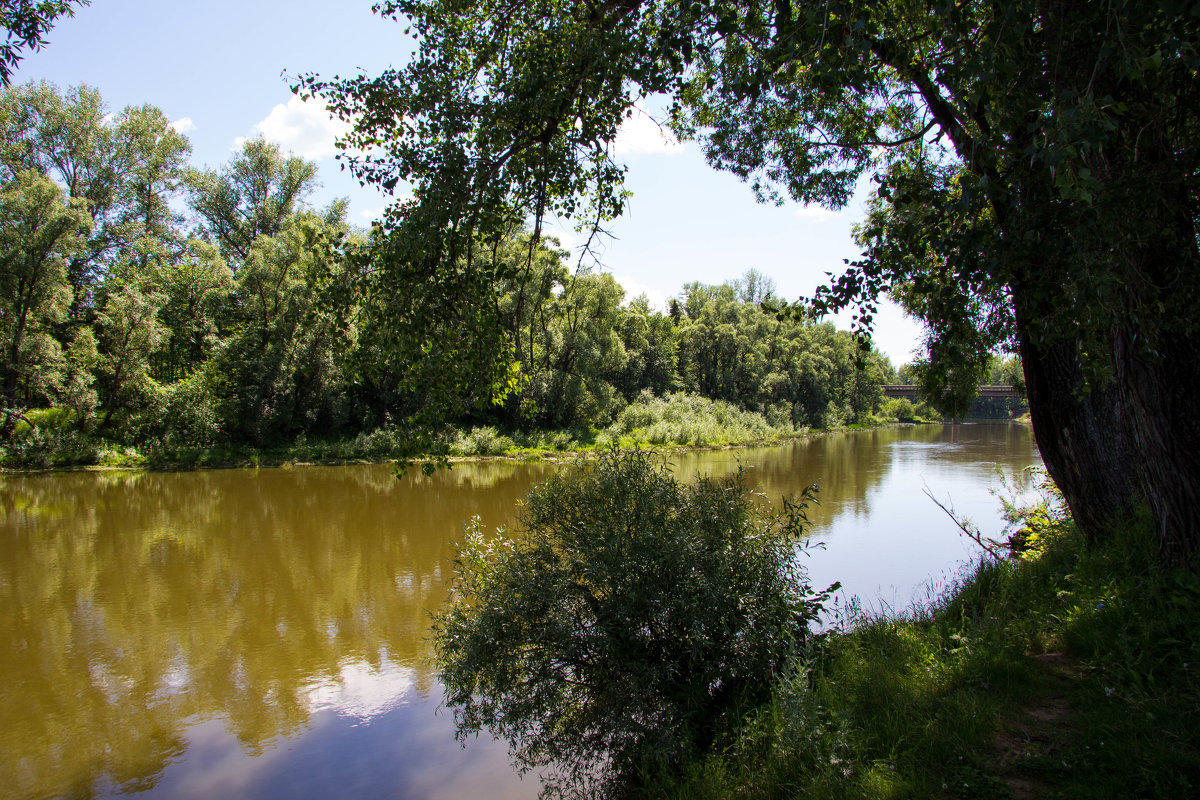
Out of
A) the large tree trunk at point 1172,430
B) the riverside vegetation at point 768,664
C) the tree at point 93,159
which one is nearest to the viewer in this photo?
the riverside vegetation at point 768,664

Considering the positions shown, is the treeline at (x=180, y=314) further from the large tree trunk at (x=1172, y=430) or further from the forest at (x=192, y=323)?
the large tree trunk at (x=1172, y=430)

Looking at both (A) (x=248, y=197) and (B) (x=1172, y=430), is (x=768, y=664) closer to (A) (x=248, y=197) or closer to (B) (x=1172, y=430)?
(B) (x=1172, y=430)

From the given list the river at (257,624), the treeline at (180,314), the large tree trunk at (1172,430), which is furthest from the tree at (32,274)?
the large tree trunk at (1172,430)

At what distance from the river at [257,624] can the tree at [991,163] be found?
3.04 metres

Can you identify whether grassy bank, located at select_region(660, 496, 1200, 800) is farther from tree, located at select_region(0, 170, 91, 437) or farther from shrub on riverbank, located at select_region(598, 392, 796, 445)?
tree, located at select_region(0, 170, 91, 437)

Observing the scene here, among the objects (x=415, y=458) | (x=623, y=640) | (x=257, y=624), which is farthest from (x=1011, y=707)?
(x=415, y=458)

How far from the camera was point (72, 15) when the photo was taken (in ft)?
17.1

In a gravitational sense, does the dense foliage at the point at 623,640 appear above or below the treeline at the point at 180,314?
below

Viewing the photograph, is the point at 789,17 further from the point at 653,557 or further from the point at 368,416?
the point at 368,416

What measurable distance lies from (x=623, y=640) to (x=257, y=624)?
618cm

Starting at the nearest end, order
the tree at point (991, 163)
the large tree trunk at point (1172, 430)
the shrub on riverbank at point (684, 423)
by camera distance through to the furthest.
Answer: the tree at point (991, 163) < the large tree trunk at point (1172, 430) < the shrub on riverbank at point (684, 423)

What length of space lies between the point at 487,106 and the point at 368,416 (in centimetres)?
2647

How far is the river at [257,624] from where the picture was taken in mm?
5832

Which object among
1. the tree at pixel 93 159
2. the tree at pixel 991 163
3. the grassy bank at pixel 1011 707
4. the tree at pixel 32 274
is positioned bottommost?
the grassy bank at pixel 1011 707
